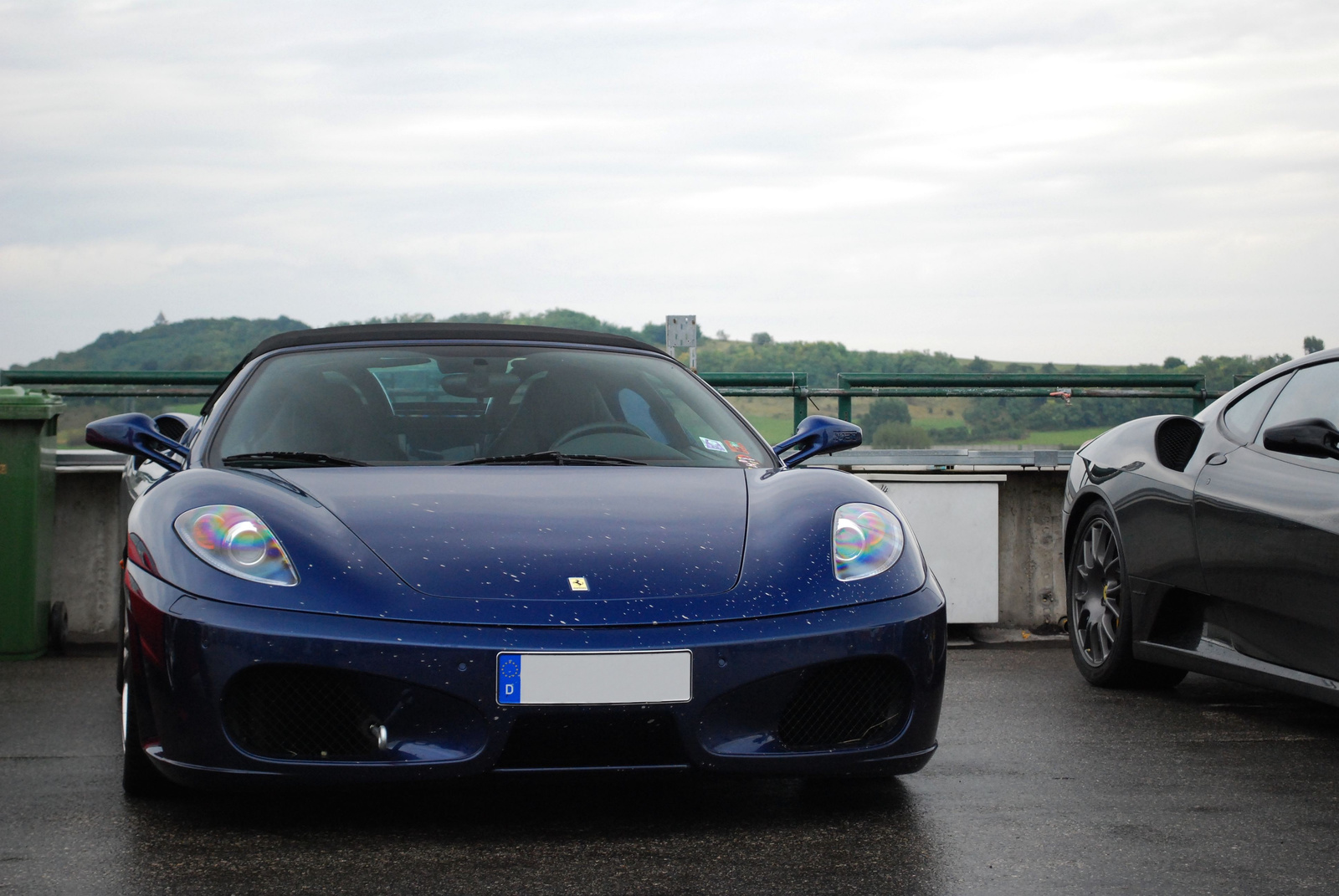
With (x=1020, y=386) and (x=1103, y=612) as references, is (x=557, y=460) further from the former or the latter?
(x=1020, y=386)

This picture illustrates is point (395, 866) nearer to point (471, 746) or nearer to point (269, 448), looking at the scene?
point (471, 746)

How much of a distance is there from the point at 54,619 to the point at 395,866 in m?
4.79

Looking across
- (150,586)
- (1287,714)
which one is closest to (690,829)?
(150,586)

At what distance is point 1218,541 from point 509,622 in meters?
2.92

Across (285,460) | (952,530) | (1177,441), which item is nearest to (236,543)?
(285,460)

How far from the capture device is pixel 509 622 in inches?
134

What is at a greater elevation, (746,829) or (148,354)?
(148,354)

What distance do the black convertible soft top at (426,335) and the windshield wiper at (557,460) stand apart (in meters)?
0.71

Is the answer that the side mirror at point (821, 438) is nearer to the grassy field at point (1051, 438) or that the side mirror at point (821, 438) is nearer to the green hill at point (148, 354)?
the grassy field at point (1051, 438)

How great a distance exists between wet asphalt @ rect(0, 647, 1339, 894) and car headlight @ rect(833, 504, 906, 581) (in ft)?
2.06

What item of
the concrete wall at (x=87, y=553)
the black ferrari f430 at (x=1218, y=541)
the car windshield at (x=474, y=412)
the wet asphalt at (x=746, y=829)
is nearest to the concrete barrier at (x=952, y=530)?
the concrete wall at (x=87, y=553)

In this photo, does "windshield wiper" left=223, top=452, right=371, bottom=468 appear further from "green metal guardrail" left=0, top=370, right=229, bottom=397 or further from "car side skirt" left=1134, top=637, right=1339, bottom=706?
"green metal guardrail" left=0, top=370, right=229, bottom=397

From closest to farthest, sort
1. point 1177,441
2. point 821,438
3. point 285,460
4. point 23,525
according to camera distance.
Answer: point 285,460 < point 821,438 < point 1177,441 < point 23,525

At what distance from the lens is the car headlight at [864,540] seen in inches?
149
